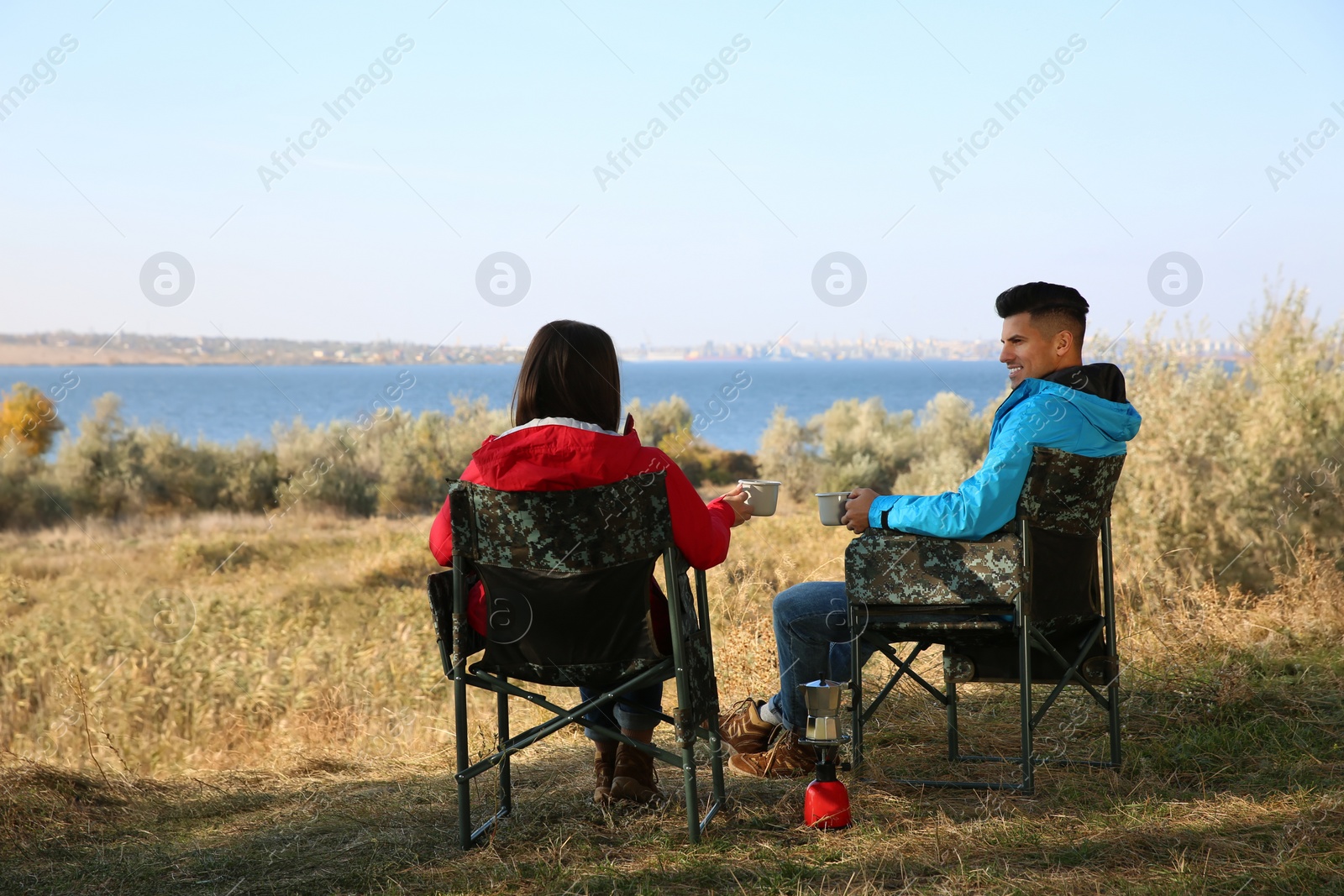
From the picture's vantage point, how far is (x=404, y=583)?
1259 cm

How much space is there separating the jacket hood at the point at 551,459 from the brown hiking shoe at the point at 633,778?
0.93 metres

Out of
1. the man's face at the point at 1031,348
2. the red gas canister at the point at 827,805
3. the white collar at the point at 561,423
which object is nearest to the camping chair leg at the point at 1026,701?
the red gas canister at the point at 827,805

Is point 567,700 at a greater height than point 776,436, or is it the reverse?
point 776,436

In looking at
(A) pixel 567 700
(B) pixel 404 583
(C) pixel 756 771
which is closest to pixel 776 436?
(B) pixel 404 583

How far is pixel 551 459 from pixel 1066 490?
141 centimetres

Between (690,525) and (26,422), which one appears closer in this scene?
(690,525)

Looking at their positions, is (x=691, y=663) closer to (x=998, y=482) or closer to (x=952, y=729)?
(x=998, y=482)

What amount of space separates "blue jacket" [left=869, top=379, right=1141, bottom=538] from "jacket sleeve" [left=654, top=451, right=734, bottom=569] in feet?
1.74

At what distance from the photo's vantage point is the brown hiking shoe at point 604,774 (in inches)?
120

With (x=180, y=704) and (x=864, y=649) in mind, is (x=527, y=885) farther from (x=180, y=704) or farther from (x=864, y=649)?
(x=180, y=704)

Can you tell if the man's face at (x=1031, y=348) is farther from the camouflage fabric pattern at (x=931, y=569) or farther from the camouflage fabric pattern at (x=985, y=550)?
the camouflage fabric pattern at (x=931, y=569)

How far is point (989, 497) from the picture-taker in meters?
2.80

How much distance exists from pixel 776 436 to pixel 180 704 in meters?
13.2

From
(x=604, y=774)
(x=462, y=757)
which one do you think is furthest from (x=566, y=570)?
(x=604, y=774)
